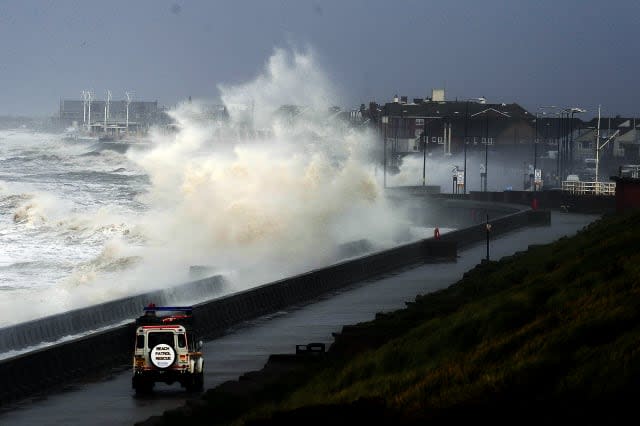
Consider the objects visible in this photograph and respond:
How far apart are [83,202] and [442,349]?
86614 mm

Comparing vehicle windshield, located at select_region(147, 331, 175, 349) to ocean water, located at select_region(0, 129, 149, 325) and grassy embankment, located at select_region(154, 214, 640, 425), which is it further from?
ocean water, located at select_region(0, 129, 149, 325)

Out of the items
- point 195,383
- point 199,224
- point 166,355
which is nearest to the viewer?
point 166,355

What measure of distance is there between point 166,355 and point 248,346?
7.33m

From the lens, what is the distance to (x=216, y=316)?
30.5m

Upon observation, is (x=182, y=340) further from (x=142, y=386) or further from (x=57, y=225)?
(x=57, y=225)

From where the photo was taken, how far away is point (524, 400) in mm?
10844

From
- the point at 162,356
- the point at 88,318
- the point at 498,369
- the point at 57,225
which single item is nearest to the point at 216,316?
the point at 88,318

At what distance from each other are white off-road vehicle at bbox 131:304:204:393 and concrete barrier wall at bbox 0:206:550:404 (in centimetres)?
169

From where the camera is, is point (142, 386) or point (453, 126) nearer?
point (142, 386)

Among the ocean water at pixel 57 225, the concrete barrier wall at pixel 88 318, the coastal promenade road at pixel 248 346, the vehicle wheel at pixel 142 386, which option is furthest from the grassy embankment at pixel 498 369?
the ocean water at pixel 57 225

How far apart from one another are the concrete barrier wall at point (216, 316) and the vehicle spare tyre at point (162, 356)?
2005 mm

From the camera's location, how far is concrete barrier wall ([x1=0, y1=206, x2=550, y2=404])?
70.7 feet

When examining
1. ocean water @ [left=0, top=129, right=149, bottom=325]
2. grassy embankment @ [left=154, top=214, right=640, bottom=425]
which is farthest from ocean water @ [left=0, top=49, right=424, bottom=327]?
grassy embankment @ [left=154, top=214, right=640, bottom=425]

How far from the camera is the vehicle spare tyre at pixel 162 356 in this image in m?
20.2
